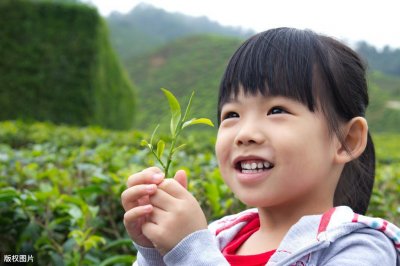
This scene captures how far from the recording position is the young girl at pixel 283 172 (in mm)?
1024

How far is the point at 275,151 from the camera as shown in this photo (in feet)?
3.50

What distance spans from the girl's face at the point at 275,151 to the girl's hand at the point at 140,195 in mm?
169

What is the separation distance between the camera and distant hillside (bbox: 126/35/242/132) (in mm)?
28031

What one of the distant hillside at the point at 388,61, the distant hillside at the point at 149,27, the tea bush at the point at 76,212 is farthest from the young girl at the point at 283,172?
the distant hillside at the point at 388,61

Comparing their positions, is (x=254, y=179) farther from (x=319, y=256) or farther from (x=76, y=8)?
(x=76, y=8)

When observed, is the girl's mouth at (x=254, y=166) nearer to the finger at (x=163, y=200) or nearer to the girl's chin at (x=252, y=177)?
the girl's chin at (x=252, y=177)

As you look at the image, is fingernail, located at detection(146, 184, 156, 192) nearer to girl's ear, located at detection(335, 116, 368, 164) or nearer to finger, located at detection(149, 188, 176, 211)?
finger, located at detection(149, 188, 176, 211)

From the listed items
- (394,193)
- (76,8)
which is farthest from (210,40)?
(394,193)

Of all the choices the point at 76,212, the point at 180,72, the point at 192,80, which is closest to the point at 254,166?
the point at 76,212

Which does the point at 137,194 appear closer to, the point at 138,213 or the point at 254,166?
the point at 138,213

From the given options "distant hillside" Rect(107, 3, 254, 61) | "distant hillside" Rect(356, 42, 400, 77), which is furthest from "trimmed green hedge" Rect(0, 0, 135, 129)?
"distant hillside" Rect(356, 42, 400, 77)

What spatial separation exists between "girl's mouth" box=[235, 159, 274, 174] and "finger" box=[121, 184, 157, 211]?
0.19 m

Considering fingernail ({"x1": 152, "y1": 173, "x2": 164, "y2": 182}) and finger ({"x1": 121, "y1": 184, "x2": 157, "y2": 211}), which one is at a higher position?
fingernail ({"x1": 152, "y1": 173, "x2": 164, "y2": 182})

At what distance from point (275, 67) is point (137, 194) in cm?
37
